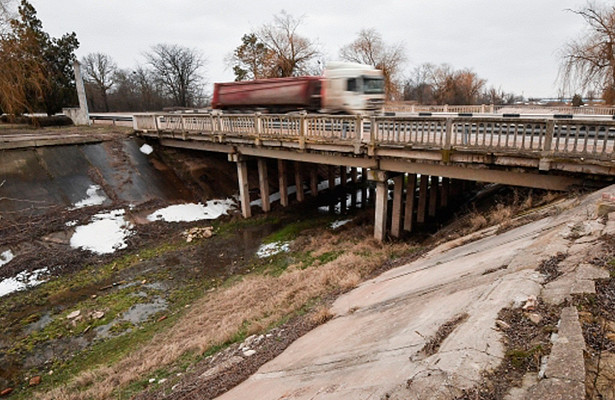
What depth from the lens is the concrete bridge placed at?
7.39m

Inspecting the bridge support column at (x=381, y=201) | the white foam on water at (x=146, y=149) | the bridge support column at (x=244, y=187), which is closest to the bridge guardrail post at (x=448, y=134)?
the bridge support column at (x=381, y=201)

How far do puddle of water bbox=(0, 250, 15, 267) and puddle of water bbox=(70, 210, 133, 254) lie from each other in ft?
5.93

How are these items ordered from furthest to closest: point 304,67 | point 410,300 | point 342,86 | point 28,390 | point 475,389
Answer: point 304,67, point 342,86, point 28,390, point 410,300, point 475,389

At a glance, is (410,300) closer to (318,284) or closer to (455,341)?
(455,341)

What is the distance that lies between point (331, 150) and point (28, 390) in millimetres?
10016

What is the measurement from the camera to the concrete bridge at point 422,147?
7.39m

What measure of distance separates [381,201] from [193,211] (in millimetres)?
10237

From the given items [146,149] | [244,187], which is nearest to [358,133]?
[244,187]

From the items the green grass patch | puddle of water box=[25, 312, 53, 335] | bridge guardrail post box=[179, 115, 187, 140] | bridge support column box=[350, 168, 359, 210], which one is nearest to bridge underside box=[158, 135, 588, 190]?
the green grass patch

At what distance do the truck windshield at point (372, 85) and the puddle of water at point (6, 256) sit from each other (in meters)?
15.4

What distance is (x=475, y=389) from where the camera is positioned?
238 cm

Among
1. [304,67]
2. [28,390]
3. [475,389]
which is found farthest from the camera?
[304,67]

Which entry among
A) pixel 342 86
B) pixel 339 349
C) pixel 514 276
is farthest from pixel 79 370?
pixel 342 86

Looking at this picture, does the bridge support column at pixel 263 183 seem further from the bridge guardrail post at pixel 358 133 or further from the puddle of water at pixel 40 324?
the puddle of water at pixel 40 324
